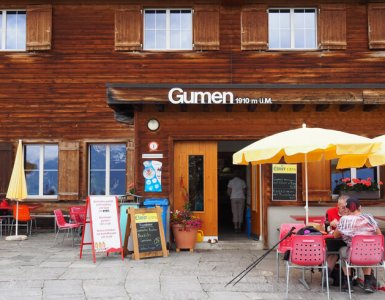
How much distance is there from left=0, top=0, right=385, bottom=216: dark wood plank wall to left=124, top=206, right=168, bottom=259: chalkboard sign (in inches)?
209

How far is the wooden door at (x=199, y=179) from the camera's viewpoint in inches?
428

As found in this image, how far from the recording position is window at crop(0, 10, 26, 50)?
1488cm

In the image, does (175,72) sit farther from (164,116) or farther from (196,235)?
(196,235)

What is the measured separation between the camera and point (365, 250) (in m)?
6.74

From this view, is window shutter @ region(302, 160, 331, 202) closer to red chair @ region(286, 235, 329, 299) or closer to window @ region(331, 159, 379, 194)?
window @ region(331, 159, 379, 194)

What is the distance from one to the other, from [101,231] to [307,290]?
13.1 feet

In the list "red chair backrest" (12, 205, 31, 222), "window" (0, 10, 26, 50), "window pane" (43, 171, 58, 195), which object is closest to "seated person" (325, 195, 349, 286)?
"red chair backrest" (12, 205, 31, 222)

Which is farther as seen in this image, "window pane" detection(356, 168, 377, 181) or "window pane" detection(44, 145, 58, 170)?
"window pane" detection(44, 145, 58, 170)

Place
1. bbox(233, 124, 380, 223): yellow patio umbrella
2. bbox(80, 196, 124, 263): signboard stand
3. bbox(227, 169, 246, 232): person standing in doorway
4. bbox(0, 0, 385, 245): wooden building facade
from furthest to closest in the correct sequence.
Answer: bbox(0, 0, 385, 245): wooden building facade → bbox(227, 169, 246, 232): person standing in doorway → bbox(80, 196, 124, 263): signboard stand → bbox(233, 124, 380, 223): yellow patio umbrella

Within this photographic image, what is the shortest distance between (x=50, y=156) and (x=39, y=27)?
12.2 feet

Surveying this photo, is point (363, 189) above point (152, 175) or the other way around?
the other way around

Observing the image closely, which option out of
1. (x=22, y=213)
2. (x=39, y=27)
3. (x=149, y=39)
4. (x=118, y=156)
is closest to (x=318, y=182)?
(x=118, y=156)

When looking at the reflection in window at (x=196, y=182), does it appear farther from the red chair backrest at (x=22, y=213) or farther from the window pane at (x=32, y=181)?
the window pane at (x=32, y=181)

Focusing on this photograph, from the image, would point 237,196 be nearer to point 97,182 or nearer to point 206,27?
point 97,182
